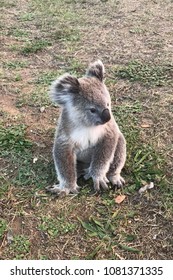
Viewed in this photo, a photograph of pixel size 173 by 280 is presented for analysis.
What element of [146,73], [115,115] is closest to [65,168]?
[115,115]

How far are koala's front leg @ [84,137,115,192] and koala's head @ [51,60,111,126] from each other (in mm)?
254

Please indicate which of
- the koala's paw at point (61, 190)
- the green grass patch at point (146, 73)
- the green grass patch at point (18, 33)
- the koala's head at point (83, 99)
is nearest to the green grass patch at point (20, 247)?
the koala's paw at point (61, 190)

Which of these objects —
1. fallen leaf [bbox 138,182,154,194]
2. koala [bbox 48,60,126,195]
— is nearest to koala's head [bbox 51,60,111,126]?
koala [bbox 48,60,126,195]

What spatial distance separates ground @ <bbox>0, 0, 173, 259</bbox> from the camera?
3.31 meters

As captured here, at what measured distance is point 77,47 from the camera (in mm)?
6215

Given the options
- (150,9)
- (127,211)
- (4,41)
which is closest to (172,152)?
(127,211)

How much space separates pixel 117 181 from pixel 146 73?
2125mm

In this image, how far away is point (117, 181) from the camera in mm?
3754

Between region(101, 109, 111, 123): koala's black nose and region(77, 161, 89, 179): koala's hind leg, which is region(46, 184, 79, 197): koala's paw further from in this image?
region(101, 109, 111, 123): koala's black nose

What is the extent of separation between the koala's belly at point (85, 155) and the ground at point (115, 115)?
0.78 feet

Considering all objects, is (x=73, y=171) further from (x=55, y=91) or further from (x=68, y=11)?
(x=68, y=11)

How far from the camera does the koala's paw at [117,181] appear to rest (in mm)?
3744

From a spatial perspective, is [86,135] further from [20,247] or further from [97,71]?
[20,247]

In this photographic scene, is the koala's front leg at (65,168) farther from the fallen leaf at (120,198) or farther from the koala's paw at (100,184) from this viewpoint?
the fallen leaf at (120,198)
